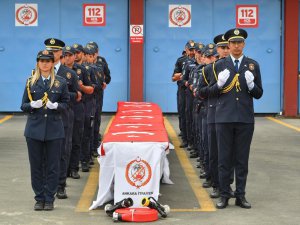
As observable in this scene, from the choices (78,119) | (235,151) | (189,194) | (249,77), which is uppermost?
(249,77)

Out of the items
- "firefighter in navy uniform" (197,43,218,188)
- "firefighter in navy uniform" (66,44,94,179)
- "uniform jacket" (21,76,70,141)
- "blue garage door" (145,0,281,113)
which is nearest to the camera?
"uniform jacket" (21,76,70,141)

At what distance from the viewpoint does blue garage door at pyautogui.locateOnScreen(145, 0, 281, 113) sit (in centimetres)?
2045

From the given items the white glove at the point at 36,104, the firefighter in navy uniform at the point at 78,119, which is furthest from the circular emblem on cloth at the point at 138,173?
the firefighter in navy uniform at the point at 78,119

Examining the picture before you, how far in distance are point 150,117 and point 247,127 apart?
10.8 feet

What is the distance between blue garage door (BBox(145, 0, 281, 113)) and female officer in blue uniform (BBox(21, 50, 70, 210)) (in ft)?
Answer: 39.8

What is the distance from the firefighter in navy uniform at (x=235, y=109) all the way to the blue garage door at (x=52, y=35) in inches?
476

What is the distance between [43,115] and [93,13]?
12.4 metres

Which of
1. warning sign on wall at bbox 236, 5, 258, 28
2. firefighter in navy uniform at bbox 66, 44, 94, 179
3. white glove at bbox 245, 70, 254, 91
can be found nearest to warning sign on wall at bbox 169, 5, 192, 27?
warning sign on wall at bbox 236, 5, 258, 28

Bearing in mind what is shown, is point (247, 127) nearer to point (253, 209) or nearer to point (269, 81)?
point (253, 209)

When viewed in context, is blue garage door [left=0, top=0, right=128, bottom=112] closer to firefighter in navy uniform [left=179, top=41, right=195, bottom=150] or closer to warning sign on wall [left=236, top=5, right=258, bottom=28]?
warning sign on wall [left=236, top=5, right=258, bottom=28]

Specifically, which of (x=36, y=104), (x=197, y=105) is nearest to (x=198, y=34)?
(x=197, y=105)

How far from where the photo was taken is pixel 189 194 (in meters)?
9.41

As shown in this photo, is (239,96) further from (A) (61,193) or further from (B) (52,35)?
(B) (52,35)

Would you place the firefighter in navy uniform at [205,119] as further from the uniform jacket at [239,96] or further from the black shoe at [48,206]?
the black shoe at [48,206]
